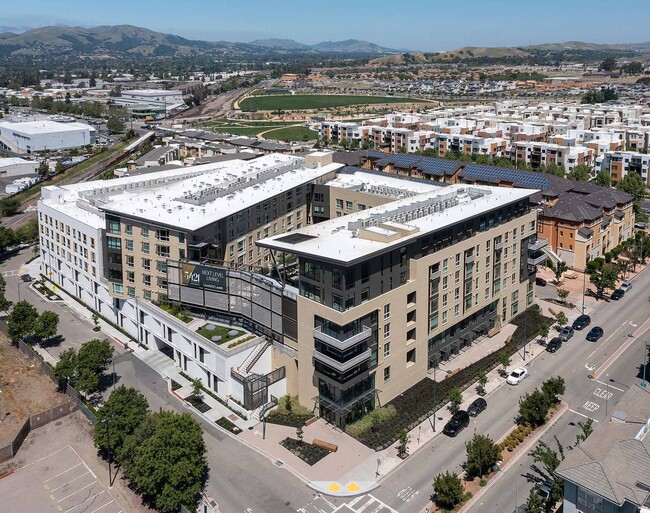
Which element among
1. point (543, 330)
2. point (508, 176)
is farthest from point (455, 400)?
point (508, 176)

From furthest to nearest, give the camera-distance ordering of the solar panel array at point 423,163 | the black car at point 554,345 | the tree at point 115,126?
the tree at point 115,126 < the solar panel array at point 423,163 < the black car at point 554,345

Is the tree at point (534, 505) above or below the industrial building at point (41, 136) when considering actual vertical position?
below

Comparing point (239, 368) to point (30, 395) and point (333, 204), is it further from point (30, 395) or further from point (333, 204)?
point (333, 204)

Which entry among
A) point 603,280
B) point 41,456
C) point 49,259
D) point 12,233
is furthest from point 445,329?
point 12,233

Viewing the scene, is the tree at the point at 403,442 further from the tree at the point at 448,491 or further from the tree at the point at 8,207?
the tree at the point at 8,207

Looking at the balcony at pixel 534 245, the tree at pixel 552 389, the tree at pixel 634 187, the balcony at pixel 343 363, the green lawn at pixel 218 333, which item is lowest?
the tree at pixel 552 389

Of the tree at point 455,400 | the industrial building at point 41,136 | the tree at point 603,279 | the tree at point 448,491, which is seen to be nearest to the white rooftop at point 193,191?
the tree at point 455,400

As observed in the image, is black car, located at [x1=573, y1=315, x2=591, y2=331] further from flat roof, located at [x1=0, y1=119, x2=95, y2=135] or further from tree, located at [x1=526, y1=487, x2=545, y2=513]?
flat roof, located at [x1=0, y1=119, x2=95, y2=135]
